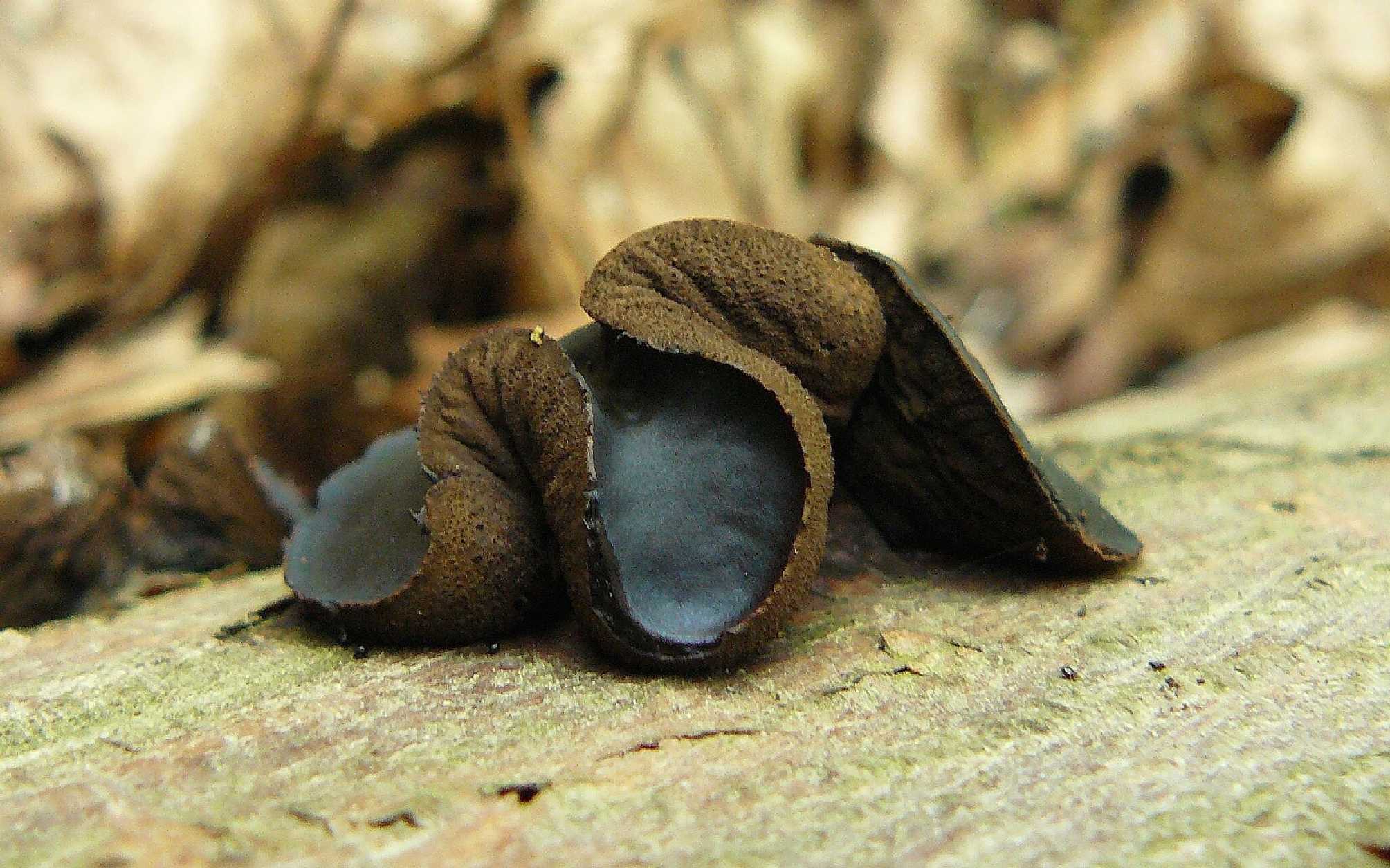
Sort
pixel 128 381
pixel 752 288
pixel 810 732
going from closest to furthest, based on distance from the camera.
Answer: pixel 810 732, pixel 752 288, pixel 128 381

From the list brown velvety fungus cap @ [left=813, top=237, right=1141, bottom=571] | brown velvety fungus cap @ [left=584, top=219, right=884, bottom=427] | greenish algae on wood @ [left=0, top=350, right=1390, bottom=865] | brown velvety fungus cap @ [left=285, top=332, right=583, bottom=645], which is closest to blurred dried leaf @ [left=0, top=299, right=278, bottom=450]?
greenish algae on wood @ [left=0, top=350, right=1390, bottom=865]

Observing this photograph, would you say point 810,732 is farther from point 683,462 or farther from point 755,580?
point 683,462

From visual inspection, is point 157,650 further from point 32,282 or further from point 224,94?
point 224,94

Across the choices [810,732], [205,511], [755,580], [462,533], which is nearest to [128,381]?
[205,511]

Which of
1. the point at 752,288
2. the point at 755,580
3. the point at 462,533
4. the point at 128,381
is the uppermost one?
the point at 752,288

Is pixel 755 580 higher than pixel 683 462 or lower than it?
lower

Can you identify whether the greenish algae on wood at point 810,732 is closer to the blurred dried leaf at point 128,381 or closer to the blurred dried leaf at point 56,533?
the blurred dried leaf at point 56,533

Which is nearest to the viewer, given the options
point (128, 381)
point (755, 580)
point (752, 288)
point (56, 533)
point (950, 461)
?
point (755, 580)
